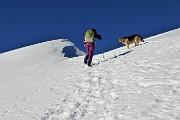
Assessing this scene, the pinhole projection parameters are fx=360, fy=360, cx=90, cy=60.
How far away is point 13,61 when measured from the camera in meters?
39.7

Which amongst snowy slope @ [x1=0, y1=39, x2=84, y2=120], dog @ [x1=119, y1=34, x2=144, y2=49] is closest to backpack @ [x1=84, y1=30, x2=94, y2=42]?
snowy slope @ [x1=0, y1=39, x2=84, y2=120]

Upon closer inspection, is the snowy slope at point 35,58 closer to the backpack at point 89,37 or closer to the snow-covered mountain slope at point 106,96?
the snow-covered mountain slope at point 106,96

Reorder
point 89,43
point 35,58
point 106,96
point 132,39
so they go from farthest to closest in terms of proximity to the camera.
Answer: point 35,58 < point 132,39 < point 89,43 < point 106,96

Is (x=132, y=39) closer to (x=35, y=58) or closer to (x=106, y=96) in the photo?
(x=106, y=96)

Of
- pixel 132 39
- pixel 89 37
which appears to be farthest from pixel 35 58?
pixel 89 37

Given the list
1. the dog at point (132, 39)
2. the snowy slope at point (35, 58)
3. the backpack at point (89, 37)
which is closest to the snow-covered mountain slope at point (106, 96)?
the snowy slope at point (35, 58)

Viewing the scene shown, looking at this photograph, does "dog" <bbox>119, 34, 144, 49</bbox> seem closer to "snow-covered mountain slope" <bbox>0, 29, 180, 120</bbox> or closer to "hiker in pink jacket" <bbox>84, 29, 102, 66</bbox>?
"hiker in pink jacket" <bbox>84, 29, 102, 66</bbox>

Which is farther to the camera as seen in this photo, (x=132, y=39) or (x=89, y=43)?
(x=132, y=39)

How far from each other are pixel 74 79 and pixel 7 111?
13.8ft

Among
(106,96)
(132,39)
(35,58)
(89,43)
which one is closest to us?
(106,96)

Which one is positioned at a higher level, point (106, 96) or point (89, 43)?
point (89, 43)

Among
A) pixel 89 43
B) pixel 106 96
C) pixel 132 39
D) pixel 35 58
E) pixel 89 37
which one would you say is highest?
pixel 35 58

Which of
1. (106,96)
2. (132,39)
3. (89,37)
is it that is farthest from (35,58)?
(106,96)

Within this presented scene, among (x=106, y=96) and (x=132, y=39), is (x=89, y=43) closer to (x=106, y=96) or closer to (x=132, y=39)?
(x=132, y=39)
